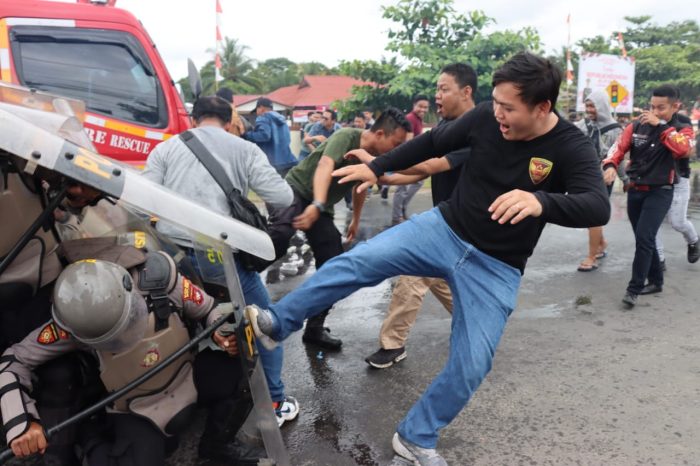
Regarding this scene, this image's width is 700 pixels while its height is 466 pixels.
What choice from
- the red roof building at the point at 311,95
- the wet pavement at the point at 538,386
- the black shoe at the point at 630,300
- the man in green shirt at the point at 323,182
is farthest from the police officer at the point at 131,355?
the red roof building at the point at 311,95

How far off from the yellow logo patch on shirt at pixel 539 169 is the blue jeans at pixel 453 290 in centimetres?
38

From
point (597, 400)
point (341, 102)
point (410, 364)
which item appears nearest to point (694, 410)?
point (597, 400)

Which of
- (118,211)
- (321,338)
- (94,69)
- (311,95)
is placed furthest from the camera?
(311,95)

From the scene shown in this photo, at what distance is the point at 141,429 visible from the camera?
192 cm

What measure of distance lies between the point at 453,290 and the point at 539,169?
0.61 meters

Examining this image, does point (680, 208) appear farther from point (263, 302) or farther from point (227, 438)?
point (227, 438)

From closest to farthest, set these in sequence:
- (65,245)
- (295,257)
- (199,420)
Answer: (65,245) < (199,420) < (295,257)

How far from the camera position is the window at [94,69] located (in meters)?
4.16

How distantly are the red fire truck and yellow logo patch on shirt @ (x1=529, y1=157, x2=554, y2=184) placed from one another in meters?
3.32

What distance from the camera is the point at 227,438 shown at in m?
2.32

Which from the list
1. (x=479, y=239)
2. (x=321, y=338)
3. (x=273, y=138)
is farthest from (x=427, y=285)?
(x=273, y=138)

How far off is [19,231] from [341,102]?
1561 centimetres

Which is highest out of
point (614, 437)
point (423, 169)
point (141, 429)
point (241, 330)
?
point (423, 169)

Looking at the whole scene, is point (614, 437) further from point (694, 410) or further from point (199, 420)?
point (199, 420)
